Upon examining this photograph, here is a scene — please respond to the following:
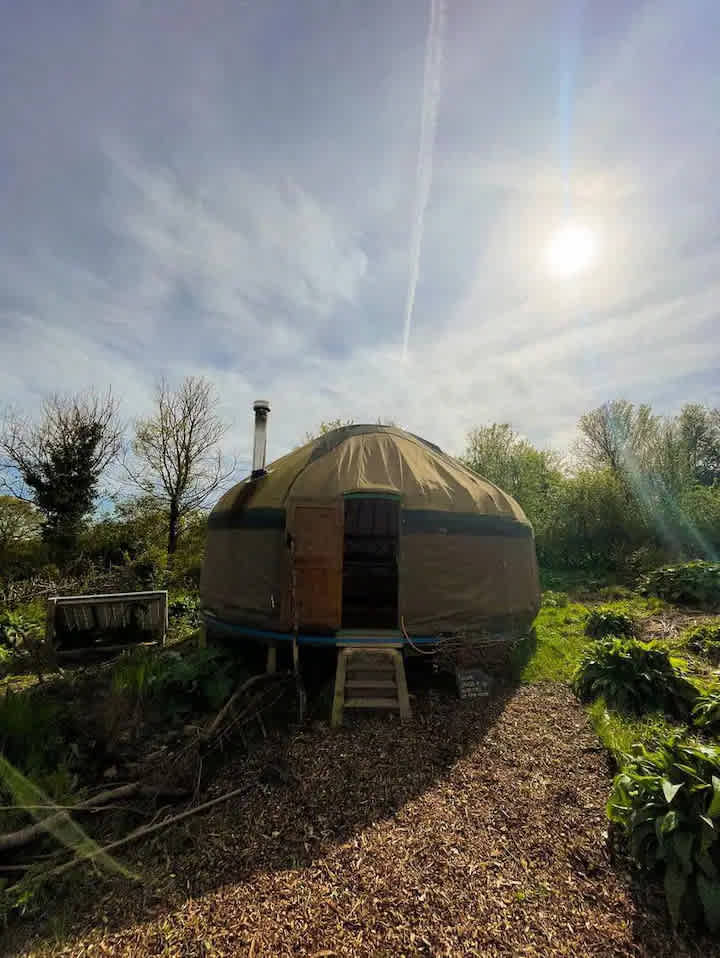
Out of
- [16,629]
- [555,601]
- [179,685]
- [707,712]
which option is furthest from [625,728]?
[16,629]

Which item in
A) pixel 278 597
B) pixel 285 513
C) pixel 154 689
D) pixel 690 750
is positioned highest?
pixel 285 513

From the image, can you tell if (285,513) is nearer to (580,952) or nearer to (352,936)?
(352,936)

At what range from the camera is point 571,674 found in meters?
5.24

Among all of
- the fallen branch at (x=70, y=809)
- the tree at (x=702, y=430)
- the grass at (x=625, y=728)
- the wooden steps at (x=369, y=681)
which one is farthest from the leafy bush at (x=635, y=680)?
the tree at (x=702, y=430)

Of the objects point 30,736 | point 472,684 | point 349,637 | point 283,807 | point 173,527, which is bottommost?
point 283,807

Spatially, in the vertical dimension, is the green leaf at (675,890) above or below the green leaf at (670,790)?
below

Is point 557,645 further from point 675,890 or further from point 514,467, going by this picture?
point 514,467

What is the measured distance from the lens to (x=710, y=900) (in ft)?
6.70

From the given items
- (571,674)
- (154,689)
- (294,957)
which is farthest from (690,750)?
(154,689)

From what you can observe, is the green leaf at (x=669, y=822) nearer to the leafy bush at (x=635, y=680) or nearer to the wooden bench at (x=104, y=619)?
the leafy bush at (x=635, y=680)

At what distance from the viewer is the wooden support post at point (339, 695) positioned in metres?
4.12

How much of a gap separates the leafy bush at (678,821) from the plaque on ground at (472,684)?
80.8 inches

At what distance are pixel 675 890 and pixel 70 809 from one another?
354cm

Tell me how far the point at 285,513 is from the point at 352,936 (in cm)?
392
